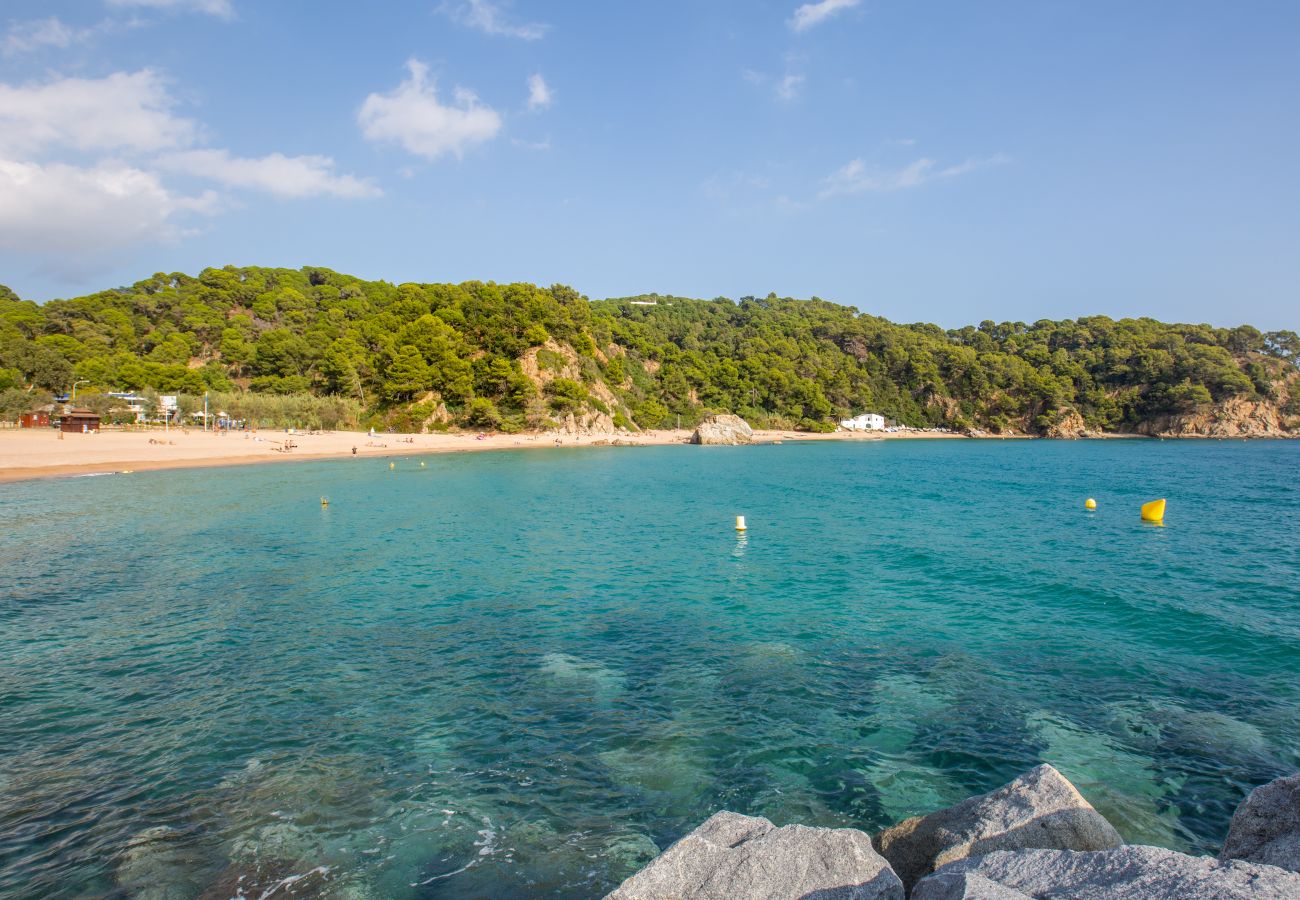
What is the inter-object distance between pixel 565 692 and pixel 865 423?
115948 millimetres

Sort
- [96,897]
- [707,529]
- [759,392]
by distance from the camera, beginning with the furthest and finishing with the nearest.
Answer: [759,392] < [707,529] < [96,897]

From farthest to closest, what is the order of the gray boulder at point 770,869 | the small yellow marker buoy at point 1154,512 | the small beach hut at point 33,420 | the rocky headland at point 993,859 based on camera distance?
the small beach hut at point 33,420
the small yellow marker buoy at point 1154,512
the gray boulder at point 770,869
the rocky headland at point 993,859

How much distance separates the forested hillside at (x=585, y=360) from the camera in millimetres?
77438

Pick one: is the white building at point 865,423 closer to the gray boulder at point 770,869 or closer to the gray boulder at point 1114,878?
the gray boulder at point 770,869

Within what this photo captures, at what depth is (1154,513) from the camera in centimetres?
2592

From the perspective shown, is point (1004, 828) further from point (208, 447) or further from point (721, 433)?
point (721, 433)

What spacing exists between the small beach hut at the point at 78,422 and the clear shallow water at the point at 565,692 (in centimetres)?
4127

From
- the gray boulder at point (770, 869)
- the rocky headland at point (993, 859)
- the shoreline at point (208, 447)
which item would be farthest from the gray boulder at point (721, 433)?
the gray boulder at point (770, 869)

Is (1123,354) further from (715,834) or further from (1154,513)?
(715,834)

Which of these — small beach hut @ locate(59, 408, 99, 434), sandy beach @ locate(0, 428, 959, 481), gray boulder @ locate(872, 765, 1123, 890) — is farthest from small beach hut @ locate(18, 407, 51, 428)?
gray boulder @ locate(872, 765, 1123, 890)

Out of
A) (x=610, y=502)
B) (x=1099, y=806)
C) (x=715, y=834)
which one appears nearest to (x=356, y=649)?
(x=715, y=834)

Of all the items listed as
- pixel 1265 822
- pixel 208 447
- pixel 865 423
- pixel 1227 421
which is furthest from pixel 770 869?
pixel 1227 421

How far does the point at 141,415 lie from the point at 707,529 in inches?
2685

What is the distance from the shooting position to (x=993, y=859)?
148 inches
